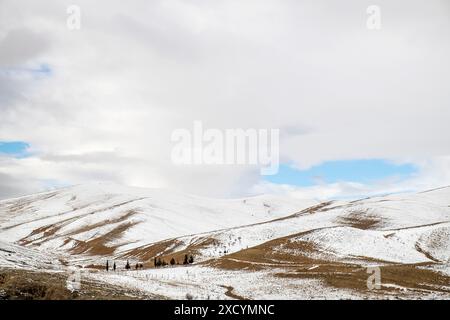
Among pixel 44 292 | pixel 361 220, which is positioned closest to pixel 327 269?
pixel 44 292

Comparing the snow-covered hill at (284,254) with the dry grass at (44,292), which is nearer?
the dry grass at (44,292)

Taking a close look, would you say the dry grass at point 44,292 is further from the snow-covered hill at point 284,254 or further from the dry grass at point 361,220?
the dry grass at point 361,220

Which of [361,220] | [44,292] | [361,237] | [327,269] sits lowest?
[327,269]

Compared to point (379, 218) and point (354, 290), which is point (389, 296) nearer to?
point (354, 290)

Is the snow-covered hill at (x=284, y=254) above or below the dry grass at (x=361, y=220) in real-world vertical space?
below

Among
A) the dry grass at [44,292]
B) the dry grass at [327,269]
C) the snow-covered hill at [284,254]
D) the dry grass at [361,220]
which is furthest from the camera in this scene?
the dry grass at [361,220]

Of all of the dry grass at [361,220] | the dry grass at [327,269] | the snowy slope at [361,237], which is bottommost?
the dry grass at [327,269]

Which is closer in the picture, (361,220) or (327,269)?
(327,269)

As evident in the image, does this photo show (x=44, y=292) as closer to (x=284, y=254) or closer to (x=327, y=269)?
(x=327, y=269)

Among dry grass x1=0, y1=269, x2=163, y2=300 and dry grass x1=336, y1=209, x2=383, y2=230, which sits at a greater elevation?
dry grass x1=336, y1=209, x2=383, y2=230

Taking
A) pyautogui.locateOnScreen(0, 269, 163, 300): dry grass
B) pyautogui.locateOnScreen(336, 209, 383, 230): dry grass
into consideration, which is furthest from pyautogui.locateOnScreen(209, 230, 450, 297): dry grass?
pyautogui.locateOnScreen(336, 209, 383, 230): dry grass

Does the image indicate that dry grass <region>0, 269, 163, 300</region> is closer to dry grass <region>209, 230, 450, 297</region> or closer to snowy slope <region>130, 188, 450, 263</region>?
dry grass <region>209, 230, 450, 297</region>

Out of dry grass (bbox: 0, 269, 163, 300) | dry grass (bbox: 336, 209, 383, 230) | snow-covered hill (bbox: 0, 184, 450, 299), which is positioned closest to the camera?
dry grass (bbox: 0, 269, 163, 300)

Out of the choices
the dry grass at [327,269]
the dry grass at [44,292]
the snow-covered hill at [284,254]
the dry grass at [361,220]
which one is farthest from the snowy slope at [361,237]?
the dry grass at [44,292]
